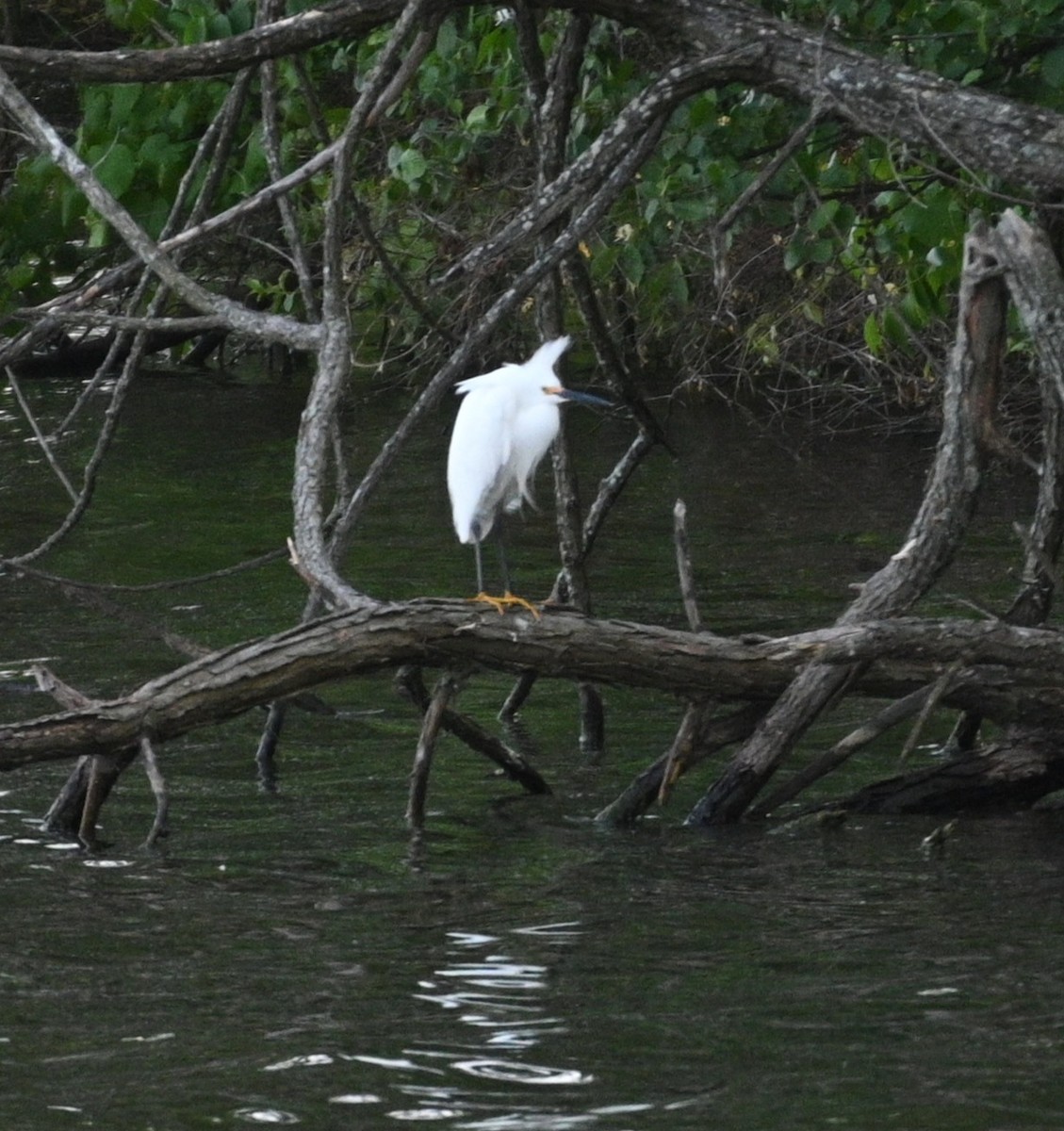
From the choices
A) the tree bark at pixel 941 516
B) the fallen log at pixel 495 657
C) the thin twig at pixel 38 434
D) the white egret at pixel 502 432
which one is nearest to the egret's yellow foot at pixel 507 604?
the fallen log at pixel 495 657

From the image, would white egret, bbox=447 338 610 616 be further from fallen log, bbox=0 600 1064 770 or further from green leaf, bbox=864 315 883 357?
fallen log, bbox=0 600 1064 770

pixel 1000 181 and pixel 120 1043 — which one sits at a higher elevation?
pixel 1000 181

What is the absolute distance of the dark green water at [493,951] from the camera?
15.0 feet

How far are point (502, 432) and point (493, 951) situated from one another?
2.22 m

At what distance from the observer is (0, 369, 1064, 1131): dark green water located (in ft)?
15.0

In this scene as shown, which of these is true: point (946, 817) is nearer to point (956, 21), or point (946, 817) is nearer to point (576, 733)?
point (576, 733)

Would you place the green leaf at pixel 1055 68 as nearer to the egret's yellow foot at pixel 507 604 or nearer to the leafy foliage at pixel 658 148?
the leafy foliage at pixel 658 148

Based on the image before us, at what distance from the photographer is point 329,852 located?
686cm

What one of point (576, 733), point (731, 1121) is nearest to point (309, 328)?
point (731, 1121)

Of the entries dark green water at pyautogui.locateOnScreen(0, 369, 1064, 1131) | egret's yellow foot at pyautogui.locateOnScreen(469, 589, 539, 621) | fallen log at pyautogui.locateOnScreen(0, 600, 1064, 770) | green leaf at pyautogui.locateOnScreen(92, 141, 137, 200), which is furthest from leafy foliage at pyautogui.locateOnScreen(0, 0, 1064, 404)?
dark green water at pyautogui.locateOnScreen(0, 369, 1064, 1131)

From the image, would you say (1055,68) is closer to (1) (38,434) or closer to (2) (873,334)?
(2) (873,334)

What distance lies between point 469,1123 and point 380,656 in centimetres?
174

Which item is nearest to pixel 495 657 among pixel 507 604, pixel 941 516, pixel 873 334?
pixel 507 604

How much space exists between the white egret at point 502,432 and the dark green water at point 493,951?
1159 mm
